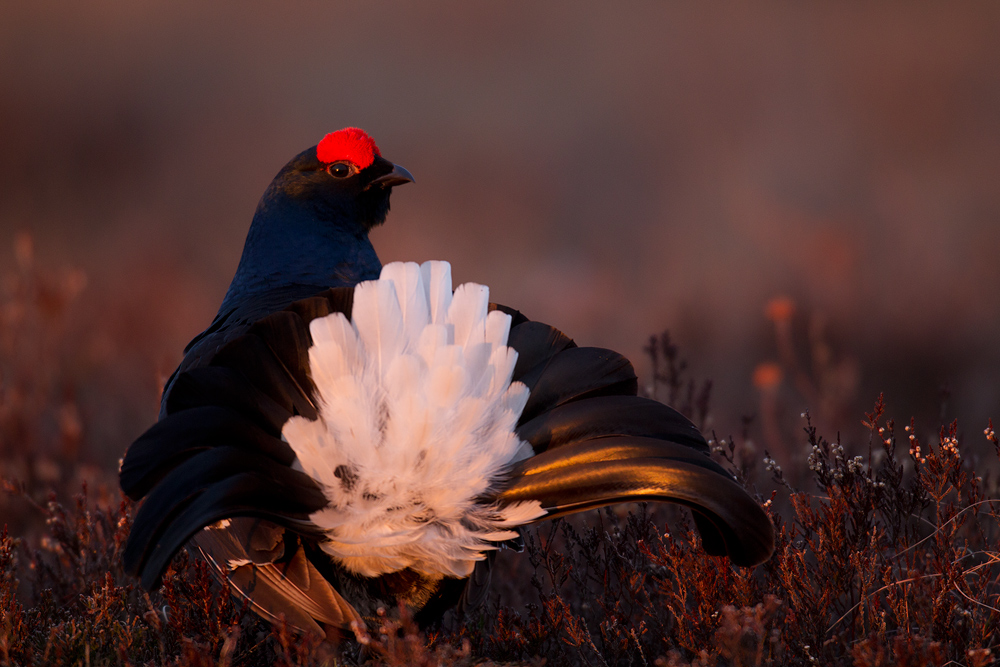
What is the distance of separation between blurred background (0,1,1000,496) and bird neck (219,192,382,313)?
2099mm

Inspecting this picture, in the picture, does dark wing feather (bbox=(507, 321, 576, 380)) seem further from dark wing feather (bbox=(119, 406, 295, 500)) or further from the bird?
dark wing feather (bbox=(119, 406, 295, 500))

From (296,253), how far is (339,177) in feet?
1.19

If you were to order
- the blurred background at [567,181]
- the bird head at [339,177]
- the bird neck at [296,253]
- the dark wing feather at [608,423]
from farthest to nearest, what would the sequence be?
1. the blurred background at [567,181]
2. the bird head at [339,177]
3. the bird neck at [296,253]
4. the dark wing feather at [608,423]

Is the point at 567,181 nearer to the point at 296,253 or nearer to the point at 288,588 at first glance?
the point at 296,253

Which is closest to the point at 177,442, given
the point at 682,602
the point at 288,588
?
the point at 288,588

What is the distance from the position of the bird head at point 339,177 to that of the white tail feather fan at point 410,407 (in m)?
1.21

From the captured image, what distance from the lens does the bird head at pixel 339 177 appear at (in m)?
3.23

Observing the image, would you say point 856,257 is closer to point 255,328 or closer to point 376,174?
point 376,174

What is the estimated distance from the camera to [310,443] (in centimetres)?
204

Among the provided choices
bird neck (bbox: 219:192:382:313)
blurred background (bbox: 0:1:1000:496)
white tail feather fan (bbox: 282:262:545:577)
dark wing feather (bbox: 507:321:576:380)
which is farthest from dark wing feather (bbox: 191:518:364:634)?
blurred background (bbox: 0:1:1000:496)

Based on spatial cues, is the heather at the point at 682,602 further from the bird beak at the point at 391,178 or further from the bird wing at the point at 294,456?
the bird beak at the point at 391,178

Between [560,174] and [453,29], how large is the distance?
5566 mm

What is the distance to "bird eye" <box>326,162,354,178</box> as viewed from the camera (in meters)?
3.26

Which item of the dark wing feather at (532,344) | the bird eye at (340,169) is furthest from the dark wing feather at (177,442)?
the bird eye at (340,169)
